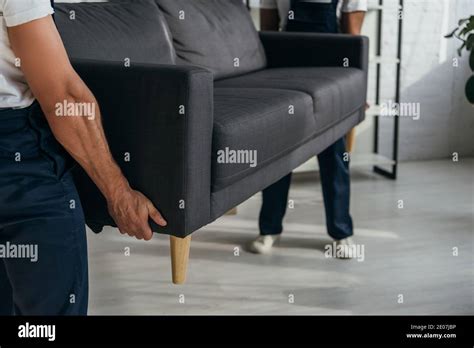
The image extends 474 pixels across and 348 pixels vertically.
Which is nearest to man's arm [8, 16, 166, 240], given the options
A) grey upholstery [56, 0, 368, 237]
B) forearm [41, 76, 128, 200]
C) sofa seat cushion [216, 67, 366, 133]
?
forearm [41, 76, 128, 200]

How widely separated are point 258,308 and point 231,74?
3.07 feet

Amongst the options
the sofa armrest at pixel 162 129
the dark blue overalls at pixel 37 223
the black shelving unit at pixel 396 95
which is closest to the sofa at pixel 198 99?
the sofa armrest at pixel 162 129

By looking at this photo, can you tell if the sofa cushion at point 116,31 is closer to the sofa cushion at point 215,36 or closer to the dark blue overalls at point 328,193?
the sofa cushion at point 215,36

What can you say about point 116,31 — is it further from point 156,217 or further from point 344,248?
point 344,248

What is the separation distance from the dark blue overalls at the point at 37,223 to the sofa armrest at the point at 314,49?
171cm

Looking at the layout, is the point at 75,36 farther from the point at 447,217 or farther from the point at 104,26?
the point at 447,217

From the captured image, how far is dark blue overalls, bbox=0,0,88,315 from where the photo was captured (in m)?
1.15

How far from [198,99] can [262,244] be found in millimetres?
1201

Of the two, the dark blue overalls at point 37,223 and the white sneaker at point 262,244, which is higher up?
the dark blue overalls at point 37,223

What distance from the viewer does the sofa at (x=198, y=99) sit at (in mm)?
1492

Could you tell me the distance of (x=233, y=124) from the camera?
1.65 m

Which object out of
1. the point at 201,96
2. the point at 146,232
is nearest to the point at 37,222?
the point at 146,232

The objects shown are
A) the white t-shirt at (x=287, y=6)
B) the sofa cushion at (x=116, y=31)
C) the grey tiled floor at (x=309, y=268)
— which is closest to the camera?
the sofa cushion at (x=116, y=31)

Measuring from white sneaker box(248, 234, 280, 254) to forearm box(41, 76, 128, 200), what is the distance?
1.22m
